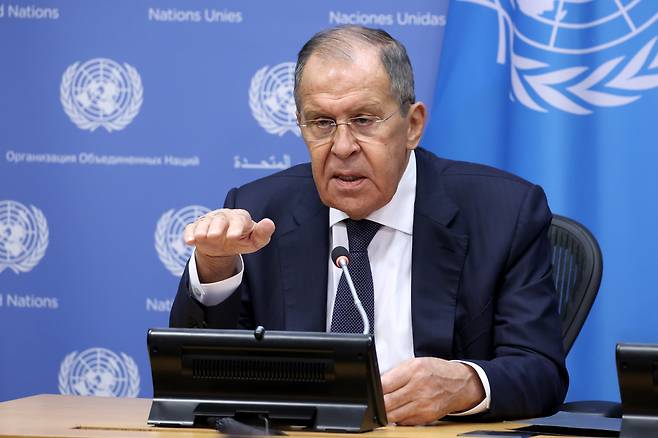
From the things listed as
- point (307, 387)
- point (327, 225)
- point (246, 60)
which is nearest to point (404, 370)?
point (307, 387)

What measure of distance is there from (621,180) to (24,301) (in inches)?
96.1

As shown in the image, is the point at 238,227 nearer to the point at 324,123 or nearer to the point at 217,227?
the point at 217,227

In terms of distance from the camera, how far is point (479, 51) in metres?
4.16

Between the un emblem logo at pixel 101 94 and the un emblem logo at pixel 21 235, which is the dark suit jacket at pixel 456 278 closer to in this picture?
the un emblem logo at pixel 101 94

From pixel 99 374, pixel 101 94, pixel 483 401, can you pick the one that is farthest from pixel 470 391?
pixel 101 94

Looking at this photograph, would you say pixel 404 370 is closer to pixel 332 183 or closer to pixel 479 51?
pixel 332 183

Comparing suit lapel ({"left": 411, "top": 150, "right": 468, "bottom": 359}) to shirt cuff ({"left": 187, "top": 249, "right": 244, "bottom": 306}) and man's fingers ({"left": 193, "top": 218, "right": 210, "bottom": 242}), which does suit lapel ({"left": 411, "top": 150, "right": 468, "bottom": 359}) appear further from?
man's fingers ({"left": 193, "top": 218, "right": 210, "bottom": 242})

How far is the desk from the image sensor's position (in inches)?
89.2

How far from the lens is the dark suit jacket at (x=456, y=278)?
2926mm

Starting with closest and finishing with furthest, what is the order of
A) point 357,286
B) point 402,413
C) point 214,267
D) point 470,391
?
1. point 402,413
2. point 470,391
3. point 214,267
4. point 357,286

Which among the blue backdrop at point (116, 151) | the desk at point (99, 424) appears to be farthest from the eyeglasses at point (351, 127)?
the blue backdrop at point (116, 151)

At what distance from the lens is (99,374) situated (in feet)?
15.4

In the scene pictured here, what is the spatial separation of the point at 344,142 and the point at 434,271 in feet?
1.38

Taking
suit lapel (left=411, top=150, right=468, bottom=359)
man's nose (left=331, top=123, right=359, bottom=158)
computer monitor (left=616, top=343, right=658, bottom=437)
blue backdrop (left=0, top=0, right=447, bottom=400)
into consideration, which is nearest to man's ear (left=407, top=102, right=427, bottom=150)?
suit lapel (left=411, top=150, right=468, bottom=359)
